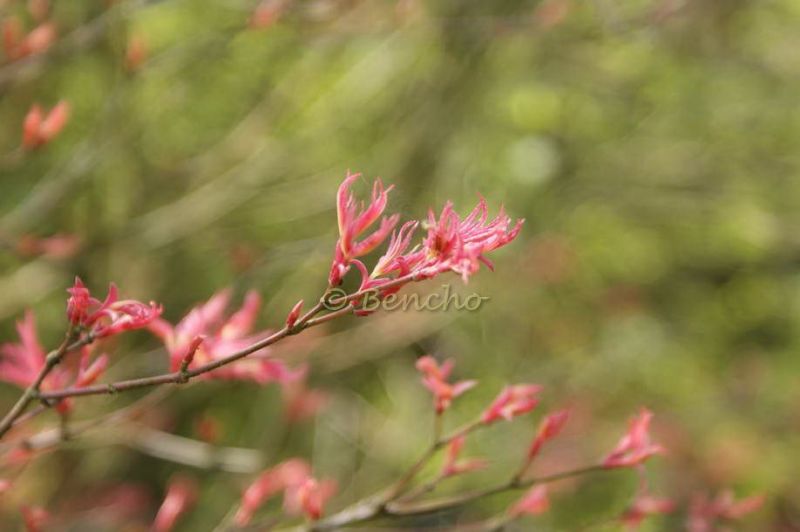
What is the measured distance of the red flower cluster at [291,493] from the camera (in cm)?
138

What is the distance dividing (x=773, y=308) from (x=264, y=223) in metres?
3.30

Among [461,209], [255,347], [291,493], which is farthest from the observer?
[461,209]

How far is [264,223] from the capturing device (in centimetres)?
395

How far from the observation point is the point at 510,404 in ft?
4.71

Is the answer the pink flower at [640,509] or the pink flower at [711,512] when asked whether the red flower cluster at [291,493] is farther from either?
the pink flower at [711,512]

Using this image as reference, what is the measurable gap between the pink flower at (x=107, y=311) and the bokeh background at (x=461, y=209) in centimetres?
161

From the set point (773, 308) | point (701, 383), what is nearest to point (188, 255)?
point (701, 383)

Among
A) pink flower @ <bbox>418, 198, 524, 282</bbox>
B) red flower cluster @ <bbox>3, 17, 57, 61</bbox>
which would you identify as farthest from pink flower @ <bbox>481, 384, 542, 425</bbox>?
red flower cluster @ <bbox>3, 17, 57, 61</bbox>

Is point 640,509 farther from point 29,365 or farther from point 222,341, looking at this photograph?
point 29,365

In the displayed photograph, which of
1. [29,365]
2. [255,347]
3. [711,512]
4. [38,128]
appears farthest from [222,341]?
[711,512]

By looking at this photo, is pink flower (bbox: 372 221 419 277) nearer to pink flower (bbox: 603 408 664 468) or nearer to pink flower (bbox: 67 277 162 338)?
pink flower (bbox: 67 277 162 338)

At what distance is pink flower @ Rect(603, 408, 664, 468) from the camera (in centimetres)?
143

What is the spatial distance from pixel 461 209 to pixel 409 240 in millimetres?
2982

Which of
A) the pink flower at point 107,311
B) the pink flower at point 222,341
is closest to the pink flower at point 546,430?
the pink flower at point 222,341
